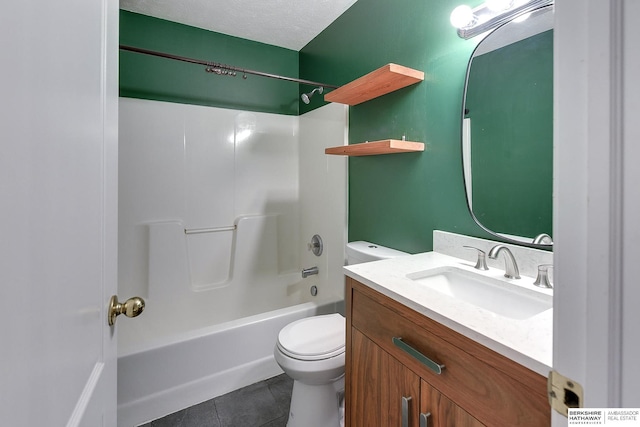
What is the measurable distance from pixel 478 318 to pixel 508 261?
47 centimetres

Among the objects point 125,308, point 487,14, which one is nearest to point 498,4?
point 487,14

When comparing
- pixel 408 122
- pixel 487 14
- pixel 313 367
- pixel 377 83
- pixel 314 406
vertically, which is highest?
pixel 487 14

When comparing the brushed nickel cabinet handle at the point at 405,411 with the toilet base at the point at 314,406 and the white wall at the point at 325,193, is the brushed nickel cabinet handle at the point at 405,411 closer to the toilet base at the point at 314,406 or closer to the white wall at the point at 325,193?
the toilet base at the point at 314,406

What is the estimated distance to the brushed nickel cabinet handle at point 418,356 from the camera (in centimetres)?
69

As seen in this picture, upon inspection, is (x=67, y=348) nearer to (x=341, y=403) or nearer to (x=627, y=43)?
(x=627, y=43)

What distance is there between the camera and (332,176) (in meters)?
2.12

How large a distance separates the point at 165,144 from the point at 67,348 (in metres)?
1.97

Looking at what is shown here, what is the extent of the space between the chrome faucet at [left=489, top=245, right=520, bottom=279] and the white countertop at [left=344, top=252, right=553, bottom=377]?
0.08 ft

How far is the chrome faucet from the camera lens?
1.00m

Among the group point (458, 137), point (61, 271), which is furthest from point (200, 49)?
point (61, 271)

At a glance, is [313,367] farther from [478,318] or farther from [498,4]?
[498,4]

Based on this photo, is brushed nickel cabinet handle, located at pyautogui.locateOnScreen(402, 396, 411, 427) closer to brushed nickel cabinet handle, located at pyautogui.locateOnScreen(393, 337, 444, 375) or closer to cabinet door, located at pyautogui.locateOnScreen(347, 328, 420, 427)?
cabinet door, located at pyautogui.locateOnScreen(347, 328, 420, 427)

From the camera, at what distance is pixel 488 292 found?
1.01 m

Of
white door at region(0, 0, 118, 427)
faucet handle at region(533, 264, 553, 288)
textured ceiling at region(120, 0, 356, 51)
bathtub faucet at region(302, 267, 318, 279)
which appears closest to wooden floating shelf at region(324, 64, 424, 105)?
textured ceiling at region(120, 0, 356, 51)
